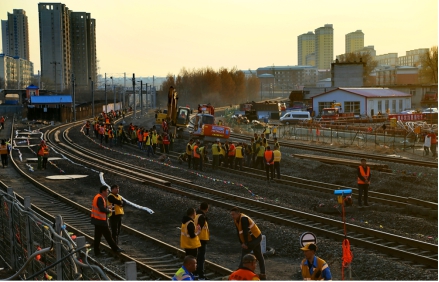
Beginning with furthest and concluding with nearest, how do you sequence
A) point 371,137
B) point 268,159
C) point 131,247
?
point 371,137
point 268,159
point 131,247

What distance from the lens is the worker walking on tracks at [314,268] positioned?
8.23 metres

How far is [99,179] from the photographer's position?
2597 centimetres

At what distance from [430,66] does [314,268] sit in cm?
10623

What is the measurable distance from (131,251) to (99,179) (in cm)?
1236

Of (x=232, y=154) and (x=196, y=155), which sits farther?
(x=232, y=154)

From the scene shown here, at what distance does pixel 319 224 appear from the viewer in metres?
16.5

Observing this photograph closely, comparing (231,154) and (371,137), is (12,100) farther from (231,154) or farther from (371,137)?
(231,154)

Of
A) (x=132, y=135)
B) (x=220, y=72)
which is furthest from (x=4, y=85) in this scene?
(x=132, y=135)

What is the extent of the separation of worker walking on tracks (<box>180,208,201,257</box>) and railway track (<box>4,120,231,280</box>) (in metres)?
1.08

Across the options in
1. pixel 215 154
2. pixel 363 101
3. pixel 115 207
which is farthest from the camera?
pixel 363 101

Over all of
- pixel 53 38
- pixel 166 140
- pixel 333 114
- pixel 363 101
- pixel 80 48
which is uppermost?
pixel 53 38

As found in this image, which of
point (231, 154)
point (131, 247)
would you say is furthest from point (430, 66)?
point (131, 247)

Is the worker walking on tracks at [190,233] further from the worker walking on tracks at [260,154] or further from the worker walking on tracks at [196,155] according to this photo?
the worker walking on tracks at [196,155]

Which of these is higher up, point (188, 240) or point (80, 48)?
point (80, 48)
